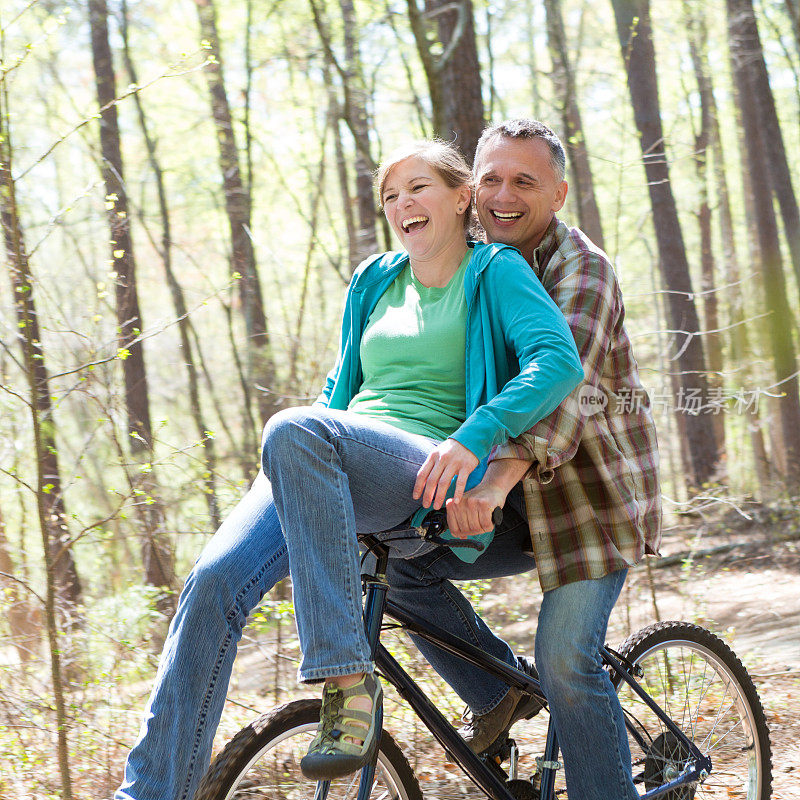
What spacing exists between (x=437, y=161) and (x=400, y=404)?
0.70m

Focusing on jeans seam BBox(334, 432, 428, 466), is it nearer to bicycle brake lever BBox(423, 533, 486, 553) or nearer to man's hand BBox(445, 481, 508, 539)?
man's hand BBox(445, 481, 508, 539)

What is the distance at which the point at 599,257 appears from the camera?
250 cm

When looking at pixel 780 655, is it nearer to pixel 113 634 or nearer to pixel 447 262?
pixel 113 634

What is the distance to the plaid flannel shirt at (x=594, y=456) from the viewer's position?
239 centimetres

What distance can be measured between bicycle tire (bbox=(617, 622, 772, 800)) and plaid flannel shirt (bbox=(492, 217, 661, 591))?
627 mm

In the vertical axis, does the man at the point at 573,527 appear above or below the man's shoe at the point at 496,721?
above

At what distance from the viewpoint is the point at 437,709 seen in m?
2.42

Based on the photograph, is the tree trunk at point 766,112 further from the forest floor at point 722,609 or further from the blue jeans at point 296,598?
the blue jeans at point 296,598

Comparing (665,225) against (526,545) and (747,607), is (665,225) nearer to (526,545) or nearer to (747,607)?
(747,607)

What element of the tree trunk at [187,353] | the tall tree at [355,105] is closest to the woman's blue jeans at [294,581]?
the tree trunk at [187,353]

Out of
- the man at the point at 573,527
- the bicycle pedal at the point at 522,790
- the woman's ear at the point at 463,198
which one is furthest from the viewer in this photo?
the bicycle pedal at the point at 522,790

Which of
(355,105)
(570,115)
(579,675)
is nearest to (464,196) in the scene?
(579,675)

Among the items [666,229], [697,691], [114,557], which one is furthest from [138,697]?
[666,229]

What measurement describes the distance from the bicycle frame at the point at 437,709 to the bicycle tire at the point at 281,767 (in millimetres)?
113
